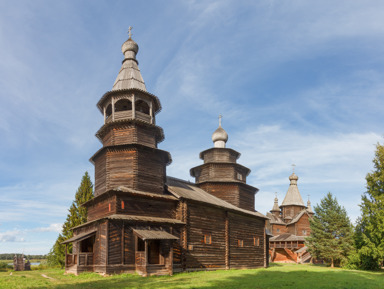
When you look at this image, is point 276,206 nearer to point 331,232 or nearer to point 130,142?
point 331,232

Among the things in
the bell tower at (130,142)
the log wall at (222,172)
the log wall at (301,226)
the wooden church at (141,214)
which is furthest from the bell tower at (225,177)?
the log wall at (301,226)

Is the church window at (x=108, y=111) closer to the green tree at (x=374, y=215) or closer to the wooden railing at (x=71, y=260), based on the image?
the wooden railing at (x=71, y=260)

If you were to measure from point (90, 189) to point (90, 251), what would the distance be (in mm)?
14212

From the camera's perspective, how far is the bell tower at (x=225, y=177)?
126ft

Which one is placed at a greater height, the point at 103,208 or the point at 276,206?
the point at 276,206

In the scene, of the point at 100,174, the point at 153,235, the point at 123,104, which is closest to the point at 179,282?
the point at 153,235

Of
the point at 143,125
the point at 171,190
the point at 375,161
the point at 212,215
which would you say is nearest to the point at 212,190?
the point at 212,215

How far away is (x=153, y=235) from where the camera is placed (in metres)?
22.4

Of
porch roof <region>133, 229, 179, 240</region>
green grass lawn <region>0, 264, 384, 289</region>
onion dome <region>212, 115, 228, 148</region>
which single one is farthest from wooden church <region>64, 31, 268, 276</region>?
onion dome <region>212, 115, 228, 148</region>

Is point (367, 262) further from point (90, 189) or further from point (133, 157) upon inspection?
point (90, 189)

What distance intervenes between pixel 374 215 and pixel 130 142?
22077 mm

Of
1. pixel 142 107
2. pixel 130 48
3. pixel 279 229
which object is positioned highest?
pixel 130 48

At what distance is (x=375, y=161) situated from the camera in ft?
99.2

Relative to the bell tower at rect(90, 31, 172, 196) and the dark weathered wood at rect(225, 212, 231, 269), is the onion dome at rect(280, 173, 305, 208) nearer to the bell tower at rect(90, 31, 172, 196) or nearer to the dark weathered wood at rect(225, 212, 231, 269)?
the dark weathered wood at rect(225, 212, 231, 269)
